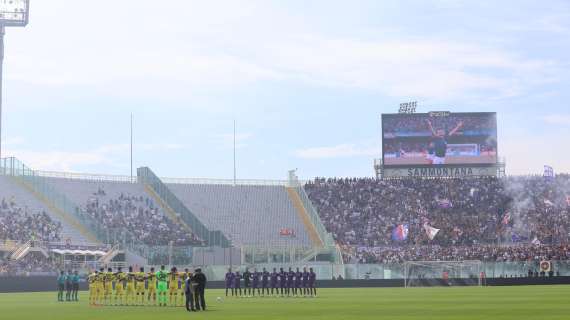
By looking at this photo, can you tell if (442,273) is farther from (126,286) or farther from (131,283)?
(131,283)

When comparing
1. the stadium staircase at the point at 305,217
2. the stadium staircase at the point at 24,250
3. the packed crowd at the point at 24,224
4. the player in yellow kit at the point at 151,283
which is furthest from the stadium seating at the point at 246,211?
the player in yellow kit at the point at 151,283

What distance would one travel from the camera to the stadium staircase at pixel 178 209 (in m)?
89.1

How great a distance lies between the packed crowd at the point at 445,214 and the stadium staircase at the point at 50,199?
903 inches

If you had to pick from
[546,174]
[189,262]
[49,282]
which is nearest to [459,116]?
[546,174]

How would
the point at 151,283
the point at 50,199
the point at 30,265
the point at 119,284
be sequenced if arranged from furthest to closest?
the point at 50,199
the point at 30,265
the point at 119,284
the point at 151,283

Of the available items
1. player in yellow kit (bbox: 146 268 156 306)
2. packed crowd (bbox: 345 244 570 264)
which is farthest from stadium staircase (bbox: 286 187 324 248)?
player in yellow kit (bbox: 146 268 156 306)

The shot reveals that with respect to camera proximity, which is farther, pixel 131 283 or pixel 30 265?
pixel 30 265

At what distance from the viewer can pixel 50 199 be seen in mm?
85562

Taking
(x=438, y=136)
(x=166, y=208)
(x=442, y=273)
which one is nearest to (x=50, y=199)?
(x=166, y=208)

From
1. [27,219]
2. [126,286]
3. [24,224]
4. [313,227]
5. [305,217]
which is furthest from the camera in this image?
[305,217]

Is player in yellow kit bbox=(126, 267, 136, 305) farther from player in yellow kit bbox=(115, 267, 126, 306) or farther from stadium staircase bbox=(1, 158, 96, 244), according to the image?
stadium staircase bbox=(1, 158, 96, 244)

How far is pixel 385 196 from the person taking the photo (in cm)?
9975

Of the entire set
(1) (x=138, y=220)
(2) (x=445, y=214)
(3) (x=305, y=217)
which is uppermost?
(2) (x=445, y=214)

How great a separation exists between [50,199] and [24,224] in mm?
6731
